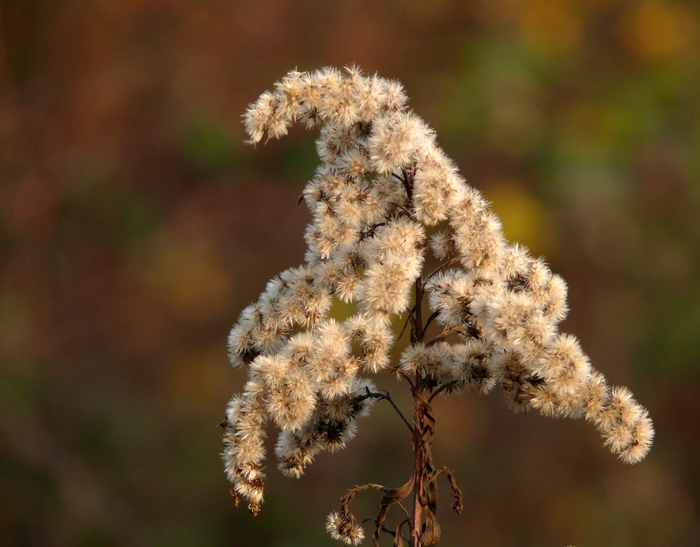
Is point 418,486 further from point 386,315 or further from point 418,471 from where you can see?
point 386,315

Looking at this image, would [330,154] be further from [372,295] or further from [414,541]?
[414,541]

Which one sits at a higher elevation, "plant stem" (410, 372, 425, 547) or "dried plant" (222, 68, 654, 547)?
"dried plant" (222, 68, 654, 547)

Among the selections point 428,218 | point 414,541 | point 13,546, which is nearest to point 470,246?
point 428,218

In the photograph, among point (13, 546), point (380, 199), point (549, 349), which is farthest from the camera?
point (13, 546)

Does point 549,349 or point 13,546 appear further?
point 13,546

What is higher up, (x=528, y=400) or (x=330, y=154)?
(x=330, y=154)

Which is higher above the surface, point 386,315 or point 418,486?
point 386,315

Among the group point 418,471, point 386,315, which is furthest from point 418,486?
point 386,315

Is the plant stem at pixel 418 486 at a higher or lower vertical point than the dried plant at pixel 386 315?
lower
